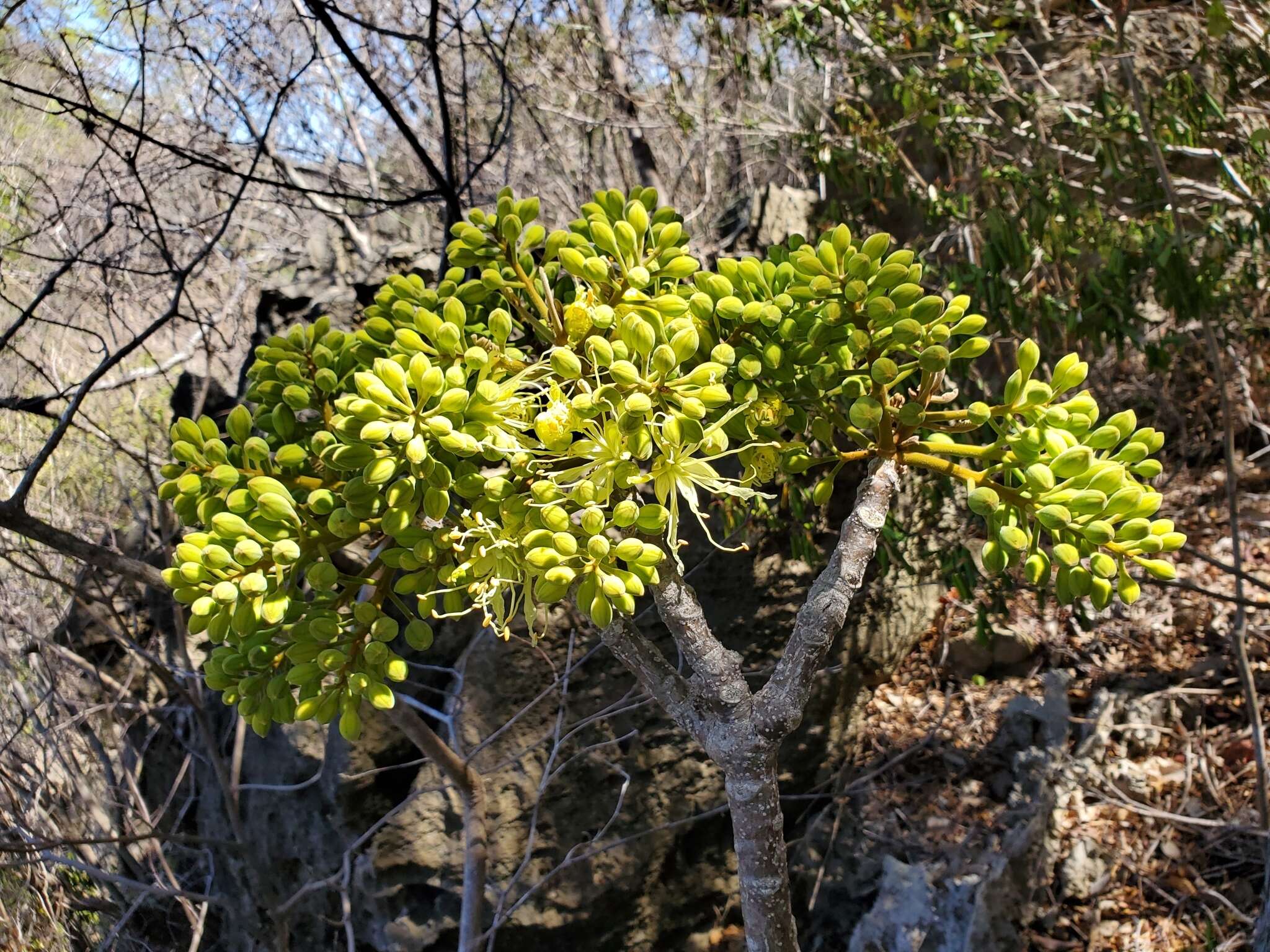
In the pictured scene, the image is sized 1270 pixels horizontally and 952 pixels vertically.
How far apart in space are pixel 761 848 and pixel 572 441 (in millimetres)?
719

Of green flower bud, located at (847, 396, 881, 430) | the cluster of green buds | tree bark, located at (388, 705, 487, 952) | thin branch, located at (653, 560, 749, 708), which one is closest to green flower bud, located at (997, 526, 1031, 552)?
the cluster of green buds

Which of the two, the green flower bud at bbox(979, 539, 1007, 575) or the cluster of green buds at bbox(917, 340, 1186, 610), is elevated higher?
the cluster of green buds at bbox(917, 340, 1186, 610)

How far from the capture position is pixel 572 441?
3.68ft

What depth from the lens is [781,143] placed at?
17.6ft

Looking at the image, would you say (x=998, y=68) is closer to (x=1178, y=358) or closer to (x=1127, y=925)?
(x=1178, y=358)

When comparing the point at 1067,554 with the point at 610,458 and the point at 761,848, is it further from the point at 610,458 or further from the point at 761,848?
the point at 761,848

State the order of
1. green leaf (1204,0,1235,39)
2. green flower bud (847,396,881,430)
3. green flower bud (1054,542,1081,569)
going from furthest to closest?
green leaf (1204,0,1235,39)
green flower bud (847,396,881,430)
green flower bud (1054,542,1081,569)

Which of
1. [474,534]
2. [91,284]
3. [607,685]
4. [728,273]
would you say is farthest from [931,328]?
[91,284]

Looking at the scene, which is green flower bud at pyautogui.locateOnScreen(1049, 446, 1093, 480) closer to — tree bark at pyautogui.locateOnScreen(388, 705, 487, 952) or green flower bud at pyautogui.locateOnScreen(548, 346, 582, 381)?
green flower bud at pyautogui.locateOnScreen(548, 346, 582, 381)

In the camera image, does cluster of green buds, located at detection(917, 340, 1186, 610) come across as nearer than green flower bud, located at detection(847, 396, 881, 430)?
Yes

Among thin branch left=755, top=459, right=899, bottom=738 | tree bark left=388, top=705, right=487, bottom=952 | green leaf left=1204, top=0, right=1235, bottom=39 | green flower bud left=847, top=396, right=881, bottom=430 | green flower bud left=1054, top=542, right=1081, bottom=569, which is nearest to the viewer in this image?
green flower bud left=1054, top=542, right=1081, bottom=569

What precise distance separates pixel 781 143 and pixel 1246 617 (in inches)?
136

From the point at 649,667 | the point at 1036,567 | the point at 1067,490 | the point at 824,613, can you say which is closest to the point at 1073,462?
the point at 1067,490

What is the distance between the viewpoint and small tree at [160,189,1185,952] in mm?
1070
